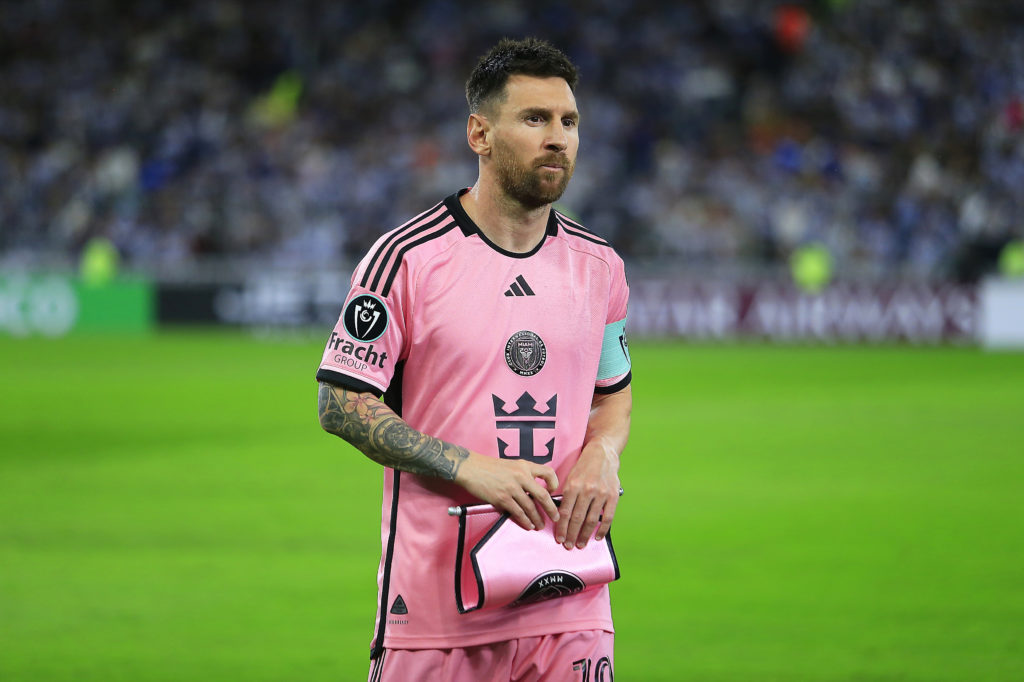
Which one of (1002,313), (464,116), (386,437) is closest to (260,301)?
(464,116)

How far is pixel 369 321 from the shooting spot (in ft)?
9.98

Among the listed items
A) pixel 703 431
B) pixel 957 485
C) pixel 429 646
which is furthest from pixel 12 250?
pixel 429 646

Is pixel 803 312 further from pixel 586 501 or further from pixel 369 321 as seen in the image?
pixel 369 321

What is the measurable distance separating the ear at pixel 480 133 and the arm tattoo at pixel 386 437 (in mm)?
619

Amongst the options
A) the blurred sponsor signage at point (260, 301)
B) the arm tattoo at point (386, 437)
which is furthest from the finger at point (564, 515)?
the blurred sponsor signage at point (260, 301)

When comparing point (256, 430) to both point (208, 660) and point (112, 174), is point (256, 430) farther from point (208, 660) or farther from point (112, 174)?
point (112, 174)

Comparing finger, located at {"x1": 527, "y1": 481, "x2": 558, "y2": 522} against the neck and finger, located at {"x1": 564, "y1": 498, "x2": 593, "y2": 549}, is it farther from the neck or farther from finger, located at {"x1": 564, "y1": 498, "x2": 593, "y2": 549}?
the neck

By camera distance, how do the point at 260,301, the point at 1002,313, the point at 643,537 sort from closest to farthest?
the point at 643,537 → the point at 1002,313 → the point at 260,301

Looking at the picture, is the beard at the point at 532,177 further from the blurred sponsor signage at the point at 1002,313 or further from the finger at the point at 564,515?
the blurred sponsor signage at the point at 1002,313

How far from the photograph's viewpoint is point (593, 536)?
3.14 m

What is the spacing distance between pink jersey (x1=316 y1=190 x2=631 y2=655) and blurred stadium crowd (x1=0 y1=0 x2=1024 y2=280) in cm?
2067

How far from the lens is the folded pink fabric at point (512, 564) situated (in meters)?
2.98

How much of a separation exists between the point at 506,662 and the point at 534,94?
128 cm

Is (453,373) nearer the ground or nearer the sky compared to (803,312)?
nearer the ground
